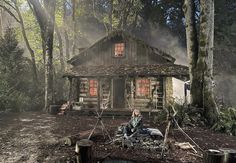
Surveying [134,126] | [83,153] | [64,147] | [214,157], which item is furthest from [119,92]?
[214,157]

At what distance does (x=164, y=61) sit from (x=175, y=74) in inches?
106

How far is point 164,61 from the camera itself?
21062 mm

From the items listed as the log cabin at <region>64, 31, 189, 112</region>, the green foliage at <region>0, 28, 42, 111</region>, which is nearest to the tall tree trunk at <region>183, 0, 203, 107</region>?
the log cabin at <region>64, 31, 189, 112</region>

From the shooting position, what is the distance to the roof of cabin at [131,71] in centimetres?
1903

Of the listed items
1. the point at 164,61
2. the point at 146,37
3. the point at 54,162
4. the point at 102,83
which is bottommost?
the point at 54,162

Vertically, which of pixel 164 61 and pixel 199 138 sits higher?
pixel 164 61

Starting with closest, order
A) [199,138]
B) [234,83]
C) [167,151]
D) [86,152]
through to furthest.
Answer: [86,152] → [167,151] → [199,138] → [234,83]

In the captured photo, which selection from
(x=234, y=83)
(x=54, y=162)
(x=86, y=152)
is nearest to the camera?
(x=86, y=152)

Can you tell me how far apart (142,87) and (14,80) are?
497 inches

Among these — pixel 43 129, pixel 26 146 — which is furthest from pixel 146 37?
pixel 26 146

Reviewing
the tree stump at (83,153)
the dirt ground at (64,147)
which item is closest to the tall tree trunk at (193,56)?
the dirt ground at (64,147)

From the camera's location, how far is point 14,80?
2352 centimetres

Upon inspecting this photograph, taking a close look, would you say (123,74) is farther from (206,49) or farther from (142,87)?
(206,49)

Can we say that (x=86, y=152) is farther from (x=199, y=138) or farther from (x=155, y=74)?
(x=155, y=74)
